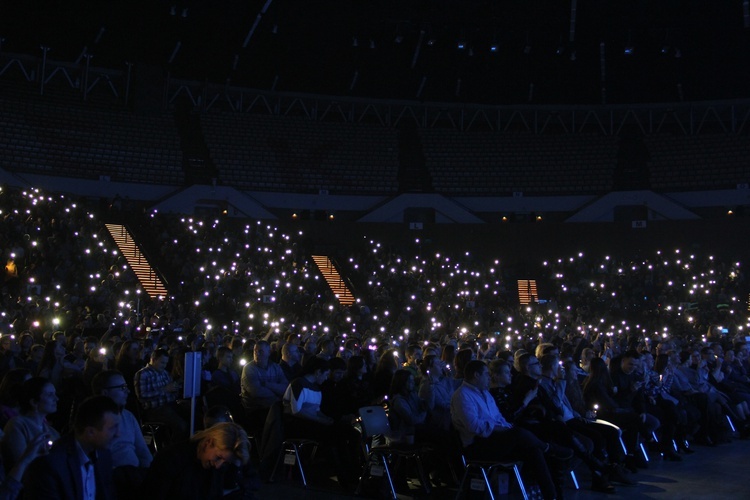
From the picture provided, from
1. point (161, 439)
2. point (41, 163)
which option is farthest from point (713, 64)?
point (161, 439)

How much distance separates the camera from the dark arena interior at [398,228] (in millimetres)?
7152

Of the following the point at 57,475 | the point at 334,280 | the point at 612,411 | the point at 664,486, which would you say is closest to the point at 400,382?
the point at 612,411

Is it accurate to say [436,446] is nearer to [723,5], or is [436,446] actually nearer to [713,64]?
[723,5]

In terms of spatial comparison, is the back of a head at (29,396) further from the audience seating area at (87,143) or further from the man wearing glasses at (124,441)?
the audience seating area at (87,143)

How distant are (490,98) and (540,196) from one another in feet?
16.0

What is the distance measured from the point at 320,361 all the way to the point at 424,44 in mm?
19924

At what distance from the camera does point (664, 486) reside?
7.05 metres

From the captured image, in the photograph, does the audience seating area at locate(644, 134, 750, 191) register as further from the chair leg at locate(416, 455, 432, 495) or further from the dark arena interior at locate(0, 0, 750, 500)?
the chair leg at locate(416, 455, 432, 495)

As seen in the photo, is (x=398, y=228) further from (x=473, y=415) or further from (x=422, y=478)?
(x=473, y=415)

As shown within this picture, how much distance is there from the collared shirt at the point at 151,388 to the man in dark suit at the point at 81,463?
3545 mm

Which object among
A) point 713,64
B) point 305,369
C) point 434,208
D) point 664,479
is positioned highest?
point 713,64

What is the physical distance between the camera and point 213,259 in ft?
65.2

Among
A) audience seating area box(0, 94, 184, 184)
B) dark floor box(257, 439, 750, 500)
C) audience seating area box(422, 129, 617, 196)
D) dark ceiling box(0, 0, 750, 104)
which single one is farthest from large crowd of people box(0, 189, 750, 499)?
dark ceiling box(0, 0, 750, 104)

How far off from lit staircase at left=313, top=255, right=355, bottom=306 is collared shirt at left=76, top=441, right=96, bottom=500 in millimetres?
17946
